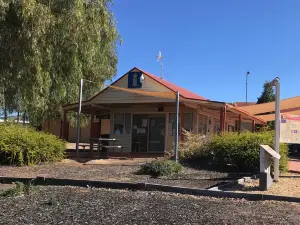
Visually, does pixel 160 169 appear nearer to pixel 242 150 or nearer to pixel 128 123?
pixel 242 150

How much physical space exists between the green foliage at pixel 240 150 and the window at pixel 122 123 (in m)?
7.71

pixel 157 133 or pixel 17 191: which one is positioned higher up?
pixel 157 133

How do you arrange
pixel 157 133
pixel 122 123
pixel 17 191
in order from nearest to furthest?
pixel 17 191 → pixel 157 133 → pixel 122 123

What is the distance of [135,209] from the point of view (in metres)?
7.03

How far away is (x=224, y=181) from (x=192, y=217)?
14.4 ft

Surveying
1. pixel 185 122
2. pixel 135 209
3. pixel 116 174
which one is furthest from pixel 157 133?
pixel 135 209

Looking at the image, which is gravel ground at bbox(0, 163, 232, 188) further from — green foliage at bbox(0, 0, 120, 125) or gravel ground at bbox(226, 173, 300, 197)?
green foliage at bbox(0, 0, 120, 125)

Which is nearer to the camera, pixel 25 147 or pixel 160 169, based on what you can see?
pixel 160 169

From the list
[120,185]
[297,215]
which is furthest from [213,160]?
[297,215]

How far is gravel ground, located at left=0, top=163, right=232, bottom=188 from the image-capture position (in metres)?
10.6

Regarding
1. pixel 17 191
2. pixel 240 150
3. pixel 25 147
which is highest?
pixel 240 150

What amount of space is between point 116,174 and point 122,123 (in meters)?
9.71

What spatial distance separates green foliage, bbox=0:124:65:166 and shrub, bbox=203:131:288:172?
5880mm

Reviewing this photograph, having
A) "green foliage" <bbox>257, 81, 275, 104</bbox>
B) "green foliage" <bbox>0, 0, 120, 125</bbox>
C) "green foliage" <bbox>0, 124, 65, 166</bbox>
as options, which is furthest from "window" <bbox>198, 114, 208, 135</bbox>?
"green foliage" <bbox>257, 81, 275, 104</bbox>
